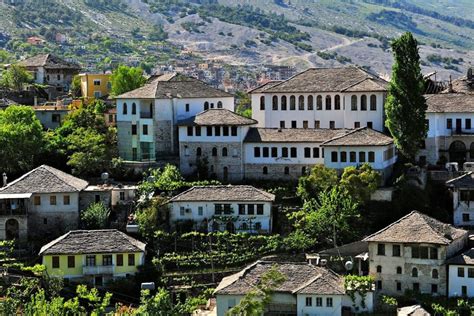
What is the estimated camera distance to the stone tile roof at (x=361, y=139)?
249 ft

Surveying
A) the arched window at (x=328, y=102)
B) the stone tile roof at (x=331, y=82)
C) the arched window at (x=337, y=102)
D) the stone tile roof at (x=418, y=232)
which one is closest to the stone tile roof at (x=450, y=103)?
the stone tile roof at (x=331, y=82)

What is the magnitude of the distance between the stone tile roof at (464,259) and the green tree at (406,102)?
13.0 metres

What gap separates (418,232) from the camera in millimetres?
67188

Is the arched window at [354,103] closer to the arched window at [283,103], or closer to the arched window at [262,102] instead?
the arched window at [283,103]

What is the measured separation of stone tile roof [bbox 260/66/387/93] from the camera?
8469 cm

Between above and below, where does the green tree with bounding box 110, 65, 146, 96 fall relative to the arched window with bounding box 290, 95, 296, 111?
above

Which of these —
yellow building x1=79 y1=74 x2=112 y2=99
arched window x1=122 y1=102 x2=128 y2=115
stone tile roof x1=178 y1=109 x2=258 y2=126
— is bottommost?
stone tile roof x1=178 y1=109 x2=258 y2=126

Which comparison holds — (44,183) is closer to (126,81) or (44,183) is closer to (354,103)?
(354,103)

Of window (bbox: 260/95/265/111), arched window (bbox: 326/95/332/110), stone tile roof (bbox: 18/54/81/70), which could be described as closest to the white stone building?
arched window (bbox: 326/95/332/110)

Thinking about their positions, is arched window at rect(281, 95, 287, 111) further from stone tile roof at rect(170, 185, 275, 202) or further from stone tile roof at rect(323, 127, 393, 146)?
stone tile roof at rect(170, 185, 275, 202)

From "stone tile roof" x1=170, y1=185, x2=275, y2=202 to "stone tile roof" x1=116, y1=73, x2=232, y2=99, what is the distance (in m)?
11.5

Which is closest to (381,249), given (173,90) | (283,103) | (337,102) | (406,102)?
(406,102)

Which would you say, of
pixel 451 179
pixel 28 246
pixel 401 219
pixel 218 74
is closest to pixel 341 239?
pixel 401 219

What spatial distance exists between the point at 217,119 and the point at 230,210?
9.55m
